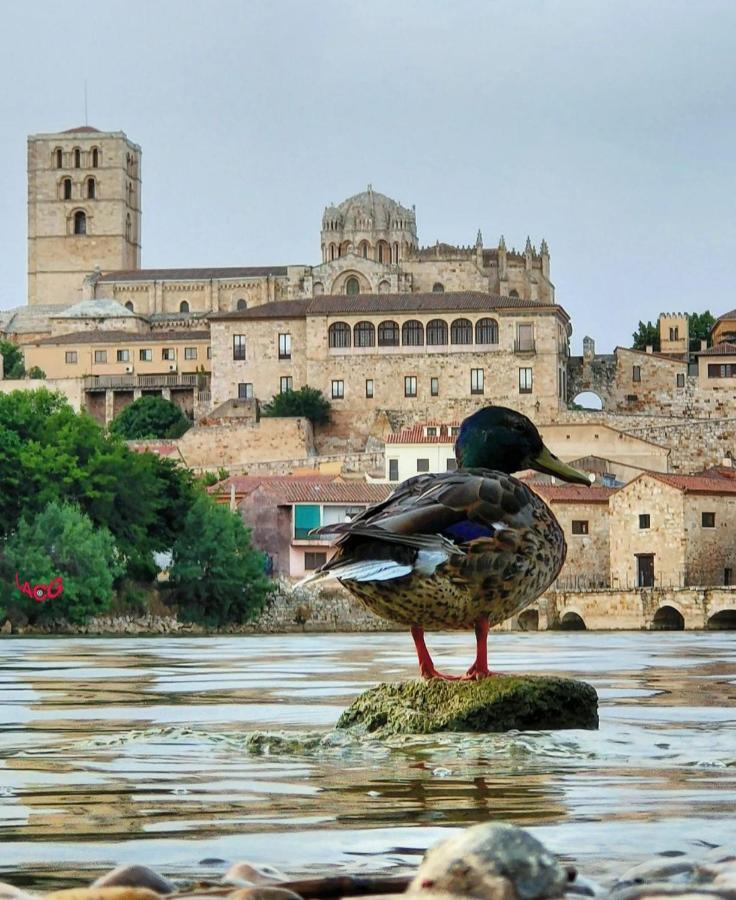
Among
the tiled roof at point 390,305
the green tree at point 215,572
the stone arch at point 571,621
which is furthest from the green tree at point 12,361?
the green tree at point 215,572

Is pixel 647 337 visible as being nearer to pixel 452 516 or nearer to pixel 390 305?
pixel 390 305

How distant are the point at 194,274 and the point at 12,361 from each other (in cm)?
1784

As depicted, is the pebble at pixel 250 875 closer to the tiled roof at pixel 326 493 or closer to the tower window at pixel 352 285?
the tiled roof at pixel 326 493

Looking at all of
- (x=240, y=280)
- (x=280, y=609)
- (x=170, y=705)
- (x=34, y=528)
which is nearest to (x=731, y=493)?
(x=280, y=609)

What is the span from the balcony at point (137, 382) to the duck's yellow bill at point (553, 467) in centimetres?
9300

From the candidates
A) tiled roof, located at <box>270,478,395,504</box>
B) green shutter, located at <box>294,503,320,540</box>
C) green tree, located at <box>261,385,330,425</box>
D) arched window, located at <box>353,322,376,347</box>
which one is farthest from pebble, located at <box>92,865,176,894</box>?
arched window, located at <box>353,322,376,347</box>

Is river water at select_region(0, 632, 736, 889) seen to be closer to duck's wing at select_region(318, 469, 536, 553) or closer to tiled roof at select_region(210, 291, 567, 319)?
duck's wing at select_region(318, 469, 536, 553)

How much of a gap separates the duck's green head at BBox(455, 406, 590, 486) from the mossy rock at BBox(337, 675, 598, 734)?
0.90 metres

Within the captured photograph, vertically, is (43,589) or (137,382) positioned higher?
(137,382)

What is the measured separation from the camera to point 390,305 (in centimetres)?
9575

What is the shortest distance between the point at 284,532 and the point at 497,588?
2299 inches

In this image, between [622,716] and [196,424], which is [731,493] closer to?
[196,424]

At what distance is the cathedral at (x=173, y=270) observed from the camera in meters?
116

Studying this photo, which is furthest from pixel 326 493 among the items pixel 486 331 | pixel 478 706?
pixel 478 706
